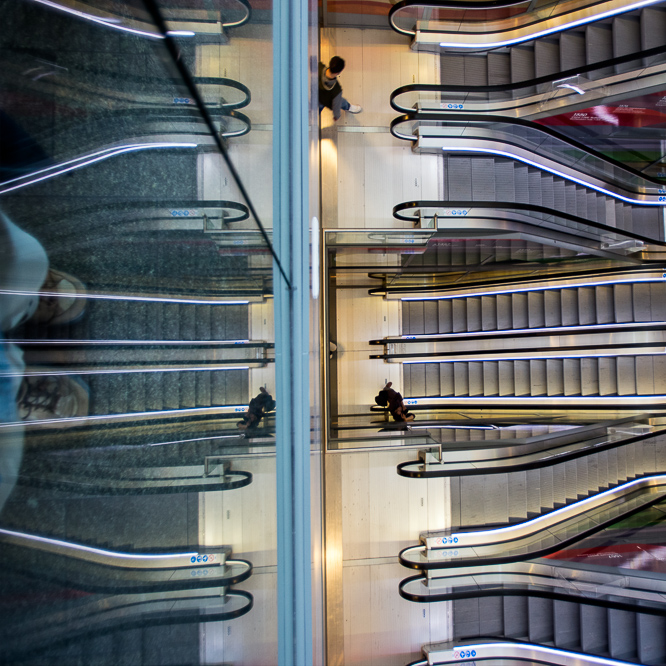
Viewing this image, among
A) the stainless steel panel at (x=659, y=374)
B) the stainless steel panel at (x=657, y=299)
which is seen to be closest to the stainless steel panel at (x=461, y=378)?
the stainless steel panel at (x=659, y=374)

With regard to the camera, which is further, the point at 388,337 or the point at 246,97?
the point at 388,337

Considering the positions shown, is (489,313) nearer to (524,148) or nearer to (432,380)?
(432,380)

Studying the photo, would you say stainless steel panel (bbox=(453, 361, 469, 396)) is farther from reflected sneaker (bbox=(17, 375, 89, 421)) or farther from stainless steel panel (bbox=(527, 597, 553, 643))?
reflected sneaker (bbox=(17, 375, 89, 421))

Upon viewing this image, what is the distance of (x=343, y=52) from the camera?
6.61 metres

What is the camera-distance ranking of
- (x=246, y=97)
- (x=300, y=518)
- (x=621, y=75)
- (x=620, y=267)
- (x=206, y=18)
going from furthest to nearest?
(x=620, y=267) < (x=621, y=75) < (x=300, y=518) < (x=246, y=97) < (x=206, y=18)

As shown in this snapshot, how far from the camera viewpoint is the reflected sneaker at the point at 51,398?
0.17 metres

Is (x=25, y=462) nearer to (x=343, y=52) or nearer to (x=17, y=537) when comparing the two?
(x=17, y=537)

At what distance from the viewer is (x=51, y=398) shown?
7.4 inches

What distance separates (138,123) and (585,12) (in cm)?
881

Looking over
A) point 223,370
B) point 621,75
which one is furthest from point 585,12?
point 223,370

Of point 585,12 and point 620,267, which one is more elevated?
point 585,12

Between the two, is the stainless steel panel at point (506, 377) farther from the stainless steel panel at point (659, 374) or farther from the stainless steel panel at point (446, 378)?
the stainless steel panel at point (659, 374)

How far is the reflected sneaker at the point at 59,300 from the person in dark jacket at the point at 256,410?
1.76 feet

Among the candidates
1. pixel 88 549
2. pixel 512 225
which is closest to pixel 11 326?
pixel 88 549
